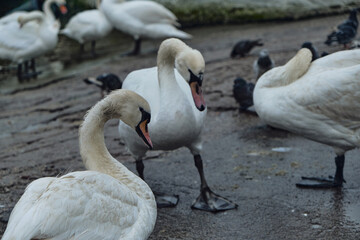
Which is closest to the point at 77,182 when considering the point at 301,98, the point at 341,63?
the point at 301,98

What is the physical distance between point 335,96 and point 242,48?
16.3 feet

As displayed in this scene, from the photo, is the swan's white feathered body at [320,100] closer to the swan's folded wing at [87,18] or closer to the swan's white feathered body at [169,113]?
the swan's white feathered body at [169,113]

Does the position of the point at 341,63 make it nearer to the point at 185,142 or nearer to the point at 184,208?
the point at 185,142

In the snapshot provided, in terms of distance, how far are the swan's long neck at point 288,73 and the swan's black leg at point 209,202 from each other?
98 centimetres

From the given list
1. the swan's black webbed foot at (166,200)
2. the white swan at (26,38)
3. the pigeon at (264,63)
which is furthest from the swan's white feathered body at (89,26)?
the swan's black webbed foot at (166,200)

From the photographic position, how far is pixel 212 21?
13.1 meters

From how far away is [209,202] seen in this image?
189 inches

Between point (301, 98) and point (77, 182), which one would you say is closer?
point (77, 182)

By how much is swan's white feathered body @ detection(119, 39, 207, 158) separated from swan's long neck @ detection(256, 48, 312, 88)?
0.67 meters

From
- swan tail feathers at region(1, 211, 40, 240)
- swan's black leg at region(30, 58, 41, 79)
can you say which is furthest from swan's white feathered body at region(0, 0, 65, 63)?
swan tail feathers at region(1, 211, 40, 240)

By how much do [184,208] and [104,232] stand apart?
5.08ft

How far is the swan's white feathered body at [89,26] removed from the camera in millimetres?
11719

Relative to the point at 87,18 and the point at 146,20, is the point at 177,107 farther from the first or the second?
the point at 87,18

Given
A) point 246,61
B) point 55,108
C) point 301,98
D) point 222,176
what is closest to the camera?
point 301,98
